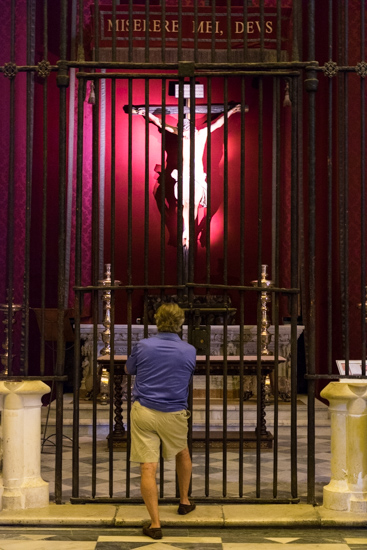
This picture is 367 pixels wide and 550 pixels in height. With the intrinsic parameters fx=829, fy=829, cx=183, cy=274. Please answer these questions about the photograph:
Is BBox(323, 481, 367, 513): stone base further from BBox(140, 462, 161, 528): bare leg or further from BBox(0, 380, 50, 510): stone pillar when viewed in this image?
BBox(0, 380, 50, 510): stone pillar

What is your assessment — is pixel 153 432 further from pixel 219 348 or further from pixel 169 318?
pixel 219 348

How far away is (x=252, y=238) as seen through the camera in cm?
1195

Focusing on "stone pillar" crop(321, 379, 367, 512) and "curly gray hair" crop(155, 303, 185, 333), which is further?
"stone pillar" crop(321, 379, 367, 512)

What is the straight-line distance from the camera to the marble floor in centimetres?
480

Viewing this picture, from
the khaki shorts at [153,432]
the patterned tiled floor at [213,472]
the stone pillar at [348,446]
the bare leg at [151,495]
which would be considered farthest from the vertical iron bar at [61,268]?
the stone pillar at [348,446]

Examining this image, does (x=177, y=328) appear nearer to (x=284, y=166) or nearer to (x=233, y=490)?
(x=233, y=490)

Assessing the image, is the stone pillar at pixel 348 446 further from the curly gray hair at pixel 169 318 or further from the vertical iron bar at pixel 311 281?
the curly gray hair at pixel 169 318

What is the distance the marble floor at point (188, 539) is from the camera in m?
4.80

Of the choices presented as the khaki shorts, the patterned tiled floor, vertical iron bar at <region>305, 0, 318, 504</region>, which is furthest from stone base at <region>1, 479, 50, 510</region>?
vertical iron bar at <region>305, 0, 318, 504</region>

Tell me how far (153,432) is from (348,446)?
1.37 meters

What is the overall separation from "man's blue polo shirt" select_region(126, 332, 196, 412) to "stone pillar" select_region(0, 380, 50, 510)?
34.8 inches

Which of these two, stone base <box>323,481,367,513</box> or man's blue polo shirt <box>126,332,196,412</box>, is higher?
man's blue polo shirt <box>126,332,196,412</box>

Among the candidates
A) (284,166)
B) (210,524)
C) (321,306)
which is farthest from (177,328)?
(284,166)

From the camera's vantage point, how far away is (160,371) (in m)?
5.04
